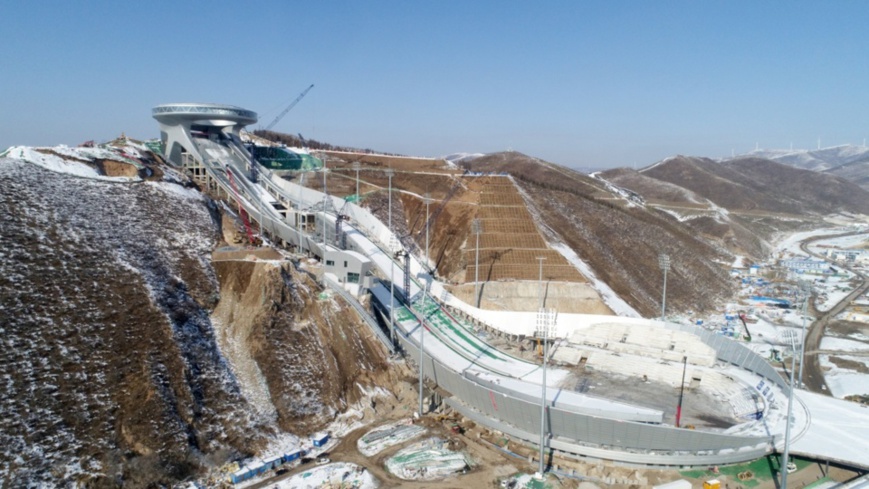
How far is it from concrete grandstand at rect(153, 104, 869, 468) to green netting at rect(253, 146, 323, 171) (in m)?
14.5

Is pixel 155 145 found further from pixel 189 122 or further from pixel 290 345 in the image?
pixel 290 345

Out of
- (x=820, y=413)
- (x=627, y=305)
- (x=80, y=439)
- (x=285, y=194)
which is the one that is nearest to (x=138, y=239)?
(x=80, y=439)

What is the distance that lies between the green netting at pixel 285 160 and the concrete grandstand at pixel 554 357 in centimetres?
1455

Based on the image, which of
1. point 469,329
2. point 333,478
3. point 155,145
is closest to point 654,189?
point 469,329

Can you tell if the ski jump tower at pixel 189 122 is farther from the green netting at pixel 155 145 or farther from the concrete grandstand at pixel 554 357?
the green netting at pixel 155 145

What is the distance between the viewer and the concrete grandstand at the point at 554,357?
1074 inches

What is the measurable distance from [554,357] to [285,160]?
2106 inches

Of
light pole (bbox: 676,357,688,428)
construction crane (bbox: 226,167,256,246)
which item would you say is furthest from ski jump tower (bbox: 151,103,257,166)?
light pole (bbox: 676,357,688,428)

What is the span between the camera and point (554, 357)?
130 ft

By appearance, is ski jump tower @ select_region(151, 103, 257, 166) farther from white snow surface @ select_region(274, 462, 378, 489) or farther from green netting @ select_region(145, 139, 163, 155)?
white snow surface @ select_region(274, 462, 378, 489)

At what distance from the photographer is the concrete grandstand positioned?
1074 inches

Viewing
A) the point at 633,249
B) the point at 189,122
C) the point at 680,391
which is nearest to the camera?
the point at 680,391

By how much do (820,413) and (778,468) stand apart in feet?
19.8

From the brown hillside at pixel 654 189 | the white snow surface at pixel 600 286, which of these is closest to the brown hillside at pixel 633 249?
the white snow surface at pixel 600 286
